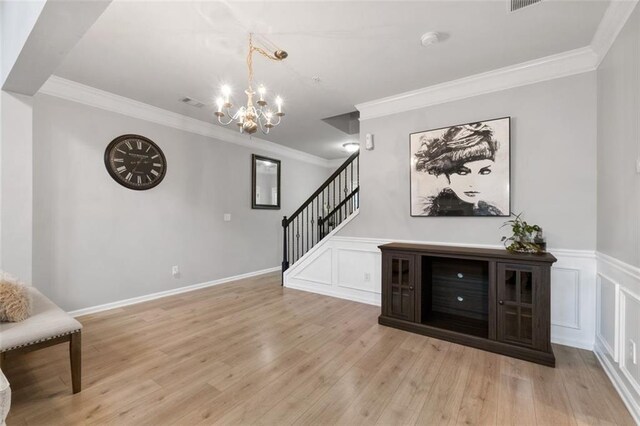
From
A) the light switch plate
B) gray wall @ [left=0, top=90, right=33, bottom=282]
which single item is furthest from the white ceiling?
gray wall @ [left=0, top=90, right=33, bottom=282]

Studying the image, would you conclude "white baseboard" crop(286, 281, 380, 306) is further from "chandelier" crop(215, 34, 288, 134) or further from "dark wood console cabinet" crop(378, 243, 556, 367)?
"chandelier" crop(215, 34, 288, 134)

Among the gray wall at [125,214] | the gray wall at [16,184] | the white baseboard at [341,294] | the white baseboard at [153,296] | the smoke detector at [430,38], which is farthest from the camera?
the white baseboard at [341,294]

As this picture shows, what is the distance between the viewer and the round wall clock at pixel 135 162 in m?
3.57

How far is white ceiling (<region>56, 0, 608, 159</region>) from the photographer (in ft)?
6.75

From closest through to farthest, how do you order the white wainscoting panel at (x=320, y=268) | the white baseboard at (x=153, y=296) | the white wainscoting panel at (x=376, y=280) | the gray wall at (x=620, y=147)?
the gray wall at (x=620, y=147), the white wainscoting panel at (x=376, y=280), the white baseboard at (x=153, y=296), the white wainscoting panel at (x=320, y=268)

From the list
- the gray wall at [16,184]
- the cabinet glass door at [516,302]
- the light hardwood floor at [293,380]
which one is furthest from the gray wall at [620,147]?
the gray wall at [16,184]

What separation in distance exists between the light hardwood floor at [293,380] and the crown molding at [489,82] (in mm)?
2607

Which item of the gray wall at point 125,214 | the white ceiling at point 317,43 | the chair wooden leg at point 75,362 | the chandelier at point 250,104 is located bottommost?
the chair wooden leg at point 75,362

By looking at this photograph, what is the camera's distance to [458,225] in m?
3.18

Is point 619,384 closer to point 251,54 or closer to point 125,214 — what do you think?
point 251,54

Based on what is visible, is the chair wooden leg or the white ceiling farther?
the white ceiling

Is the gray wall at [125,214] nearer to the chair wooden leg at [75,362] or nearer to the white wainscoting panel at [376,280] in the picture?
the white wainscoting panel at [376,280]

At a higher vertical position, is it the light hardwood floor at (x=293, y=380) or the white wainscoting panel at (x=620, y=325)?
the white wainscoting panel at (x=620, y=325)

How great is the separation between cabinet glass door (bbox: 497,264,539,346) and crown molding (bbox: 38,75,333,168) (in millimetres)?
4435
